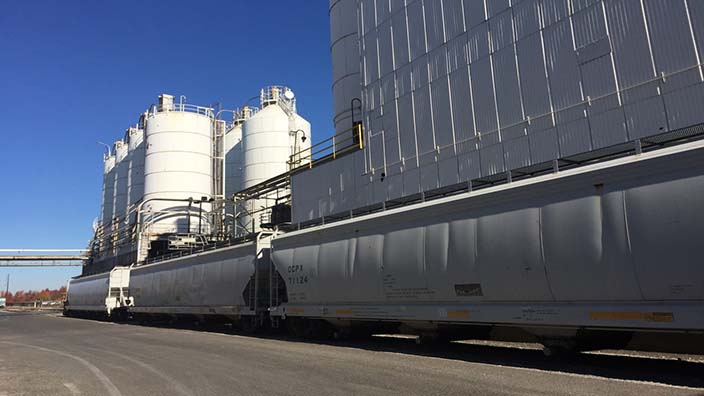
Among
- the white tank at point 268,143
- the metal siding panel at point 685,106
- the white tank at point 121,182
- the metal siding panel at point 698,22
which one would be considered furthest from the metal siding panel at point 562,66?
the white tank at point 121,182

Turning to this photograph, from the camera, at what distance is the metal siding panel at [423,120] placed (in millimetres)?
16664

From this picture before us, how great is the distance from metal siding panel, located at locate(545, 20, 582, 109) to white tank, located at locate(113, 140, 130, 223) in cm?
4132

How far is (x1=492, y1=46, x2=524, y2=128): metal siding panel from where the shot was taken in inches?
Result: 553

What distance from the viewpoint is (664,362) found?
854 centimetres

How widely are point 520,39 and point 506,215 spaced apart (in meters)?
6.81

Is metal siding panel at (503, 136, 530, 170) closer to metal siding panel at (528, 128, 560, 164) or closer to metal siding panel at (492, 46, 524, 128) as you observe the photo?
metal siding panel at (528, 128, 560, 164)

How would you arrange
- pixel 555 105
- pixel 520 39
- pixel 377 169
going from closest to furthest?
1. pixel 555 105
2. pixel 520 39
3. pixel 377 169

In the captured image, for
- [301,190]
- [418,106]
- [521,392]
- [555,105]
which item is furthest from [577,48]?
[301,190]

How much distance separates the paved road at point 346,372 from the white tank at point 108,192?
130 feet

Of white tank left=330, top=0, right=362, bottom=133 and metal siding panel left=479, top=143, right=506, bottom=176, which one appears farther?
white tank left=330, top=0, right=362, bottom=133

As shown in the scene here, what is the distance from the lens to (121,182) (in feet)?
159

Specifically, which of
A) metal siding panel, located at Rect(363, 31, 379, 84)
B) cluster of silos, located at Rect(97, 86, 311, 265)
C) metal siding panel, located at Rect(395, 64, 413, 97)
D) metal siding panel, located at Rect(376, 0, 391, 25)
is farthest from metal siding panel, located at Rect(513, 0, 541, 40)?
cluster of silos, located at Rect(97, 86, 311, 265)

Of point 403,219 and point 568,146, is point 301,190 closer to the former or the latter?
point 403,219

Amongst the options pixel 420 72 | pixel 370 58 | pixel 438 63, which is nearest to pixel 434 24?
pixel 438 63
